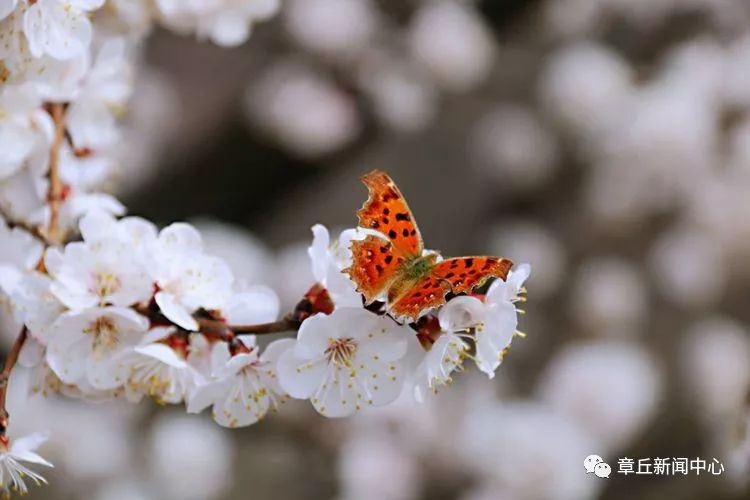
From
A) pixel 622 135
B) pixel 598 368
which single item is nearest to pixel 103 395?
pixel 598 368

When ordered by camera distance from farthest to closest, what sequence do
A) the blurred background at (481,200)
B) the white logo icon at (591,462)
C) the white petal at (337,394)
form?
the blurred background at (481,200) → the white logo icon at (591,462) → the white petal at (337,394)

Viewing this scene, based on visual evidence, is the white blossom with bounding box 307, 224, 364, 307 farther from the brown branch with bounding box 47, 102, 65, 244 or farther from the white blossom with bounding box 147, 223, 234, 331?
the brown branch with bounding box 47, 102, 65, 244

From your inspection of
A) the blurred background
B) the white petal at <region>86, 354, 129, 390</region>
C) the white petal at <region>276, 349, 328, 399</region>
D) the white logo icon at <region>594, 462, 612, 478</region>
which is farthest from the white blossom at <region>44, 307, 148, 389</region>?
the blurred background

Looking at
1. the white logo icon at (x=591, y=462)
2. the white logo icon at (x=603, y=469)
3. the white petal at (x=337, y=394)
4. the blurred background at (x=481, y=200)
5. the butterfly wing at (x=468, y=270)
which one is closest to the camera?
the butterfly wing at (x=468, y=270)

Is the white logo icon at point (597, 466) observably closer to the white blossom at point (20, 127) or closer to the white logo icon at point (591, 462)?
the white logo icon at point (591, 462)

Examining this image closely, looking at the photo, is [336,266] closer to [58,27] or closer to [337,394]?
[337,394]

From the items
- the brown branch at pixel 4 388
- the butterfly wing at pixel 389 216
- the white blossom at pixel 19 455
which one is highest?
the butterfly wing at pixel 389 216

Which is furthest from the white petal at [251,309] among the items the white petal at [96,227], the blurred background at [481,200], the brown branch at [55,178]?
the blurred background at [481,200]
